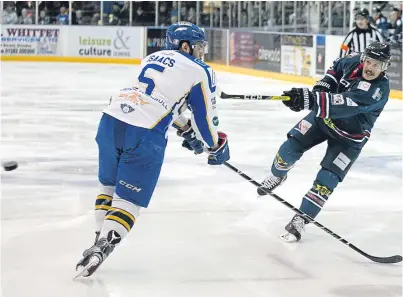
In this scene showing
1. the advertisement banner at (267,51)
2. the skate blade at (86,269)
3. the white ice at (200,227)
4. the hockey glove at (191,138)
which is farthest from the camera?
the advertisement banner at (267,51)

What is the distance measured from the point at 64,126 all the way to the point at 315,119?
4.12m

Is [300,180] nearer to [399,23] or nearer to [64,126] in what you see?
[64,126]

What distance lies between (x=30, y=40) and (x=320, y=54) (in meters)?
6.97

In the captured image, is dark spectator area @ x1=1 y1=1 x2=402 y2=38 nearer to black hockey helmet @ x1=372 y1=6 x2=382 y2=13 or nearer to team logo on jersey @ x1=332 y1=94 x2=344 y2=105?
black hockey helmet @ x1=372 y1=6 x2=382 y2=13

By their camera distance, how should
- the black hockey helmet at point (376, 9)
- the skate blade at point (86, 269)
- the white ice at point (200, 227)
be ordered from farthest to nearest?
the black hockey helmet at point (376, 9) → the white ice at point (200, 227) → the skate blade at point (86, 269)

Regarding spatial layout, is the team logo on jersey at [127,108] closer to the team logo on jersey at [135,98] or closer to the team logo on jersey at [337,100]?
the team logo on jersey at [135,98]

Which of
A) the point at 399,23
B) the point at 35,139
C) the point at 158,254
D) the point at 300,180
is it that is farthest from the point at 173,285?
the point at 399,23

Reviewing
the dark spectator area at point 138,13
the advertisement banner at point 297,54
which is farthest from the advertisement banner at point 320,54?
the dark spectator area at point 138,13

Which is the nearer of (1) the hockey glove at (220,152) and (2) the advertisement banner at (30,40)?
(1) the hockey glove at (220,152)

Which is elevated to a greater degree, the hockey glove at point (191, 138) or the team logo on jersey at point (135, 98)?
the team logo on jersey at point (135, 98)

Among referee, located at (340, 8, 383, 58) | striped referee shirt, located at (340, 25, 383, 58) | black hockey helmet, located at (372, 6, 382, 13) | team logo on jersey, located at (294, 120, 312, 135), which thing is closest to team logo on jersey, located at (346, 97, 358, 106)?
team logo on jersey, located at (294, 120, 312, 135)

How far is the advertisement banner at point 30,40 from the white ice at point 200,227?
31.4ft

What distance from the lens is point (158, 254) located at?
3.56 meters

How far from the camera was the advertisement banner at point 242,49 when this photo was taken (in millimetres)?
14594
